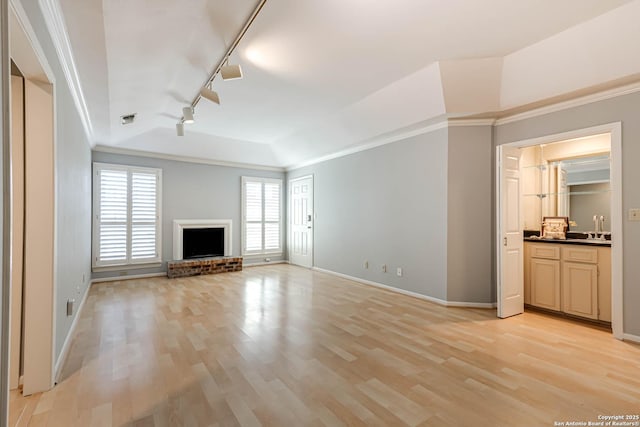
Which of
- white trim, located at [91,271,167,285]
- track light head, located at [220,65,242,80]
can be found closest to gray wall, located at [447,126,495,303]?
track light head, located at [220,65,242,80]

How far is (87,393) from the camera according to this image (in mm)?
2072

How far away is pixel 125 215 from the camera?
18.5ft

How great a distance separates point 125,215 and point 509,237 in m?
6.33

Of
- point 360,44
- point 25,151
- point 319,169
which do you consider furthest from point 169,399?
point 319,169

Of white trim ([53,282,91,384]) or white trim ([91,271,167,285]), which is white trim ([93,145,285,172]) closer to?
white trim ([91,271,167,285])

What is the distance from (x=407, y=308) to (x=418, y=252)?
92cm

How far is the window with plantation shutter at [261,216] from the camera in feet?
23.6

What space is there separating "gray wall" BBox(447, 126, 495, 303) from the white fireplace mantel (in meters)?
4.78

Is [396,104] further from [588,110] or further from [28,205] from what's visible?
[28,205]

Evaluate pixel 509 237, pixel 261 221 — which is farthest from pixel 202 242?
pixel 509 237

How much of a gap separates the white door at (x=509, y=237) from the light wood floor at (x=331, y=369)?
0.80ft

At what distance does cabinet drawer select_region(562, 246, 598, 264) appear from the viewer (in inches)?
138

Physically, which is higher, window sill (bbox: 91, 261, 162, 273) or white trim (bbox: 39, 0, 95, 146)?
white trim (bbox: 39, 0, 95, 146)

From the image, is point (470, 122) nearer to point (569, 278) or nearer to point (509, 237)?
point (509, 237)
